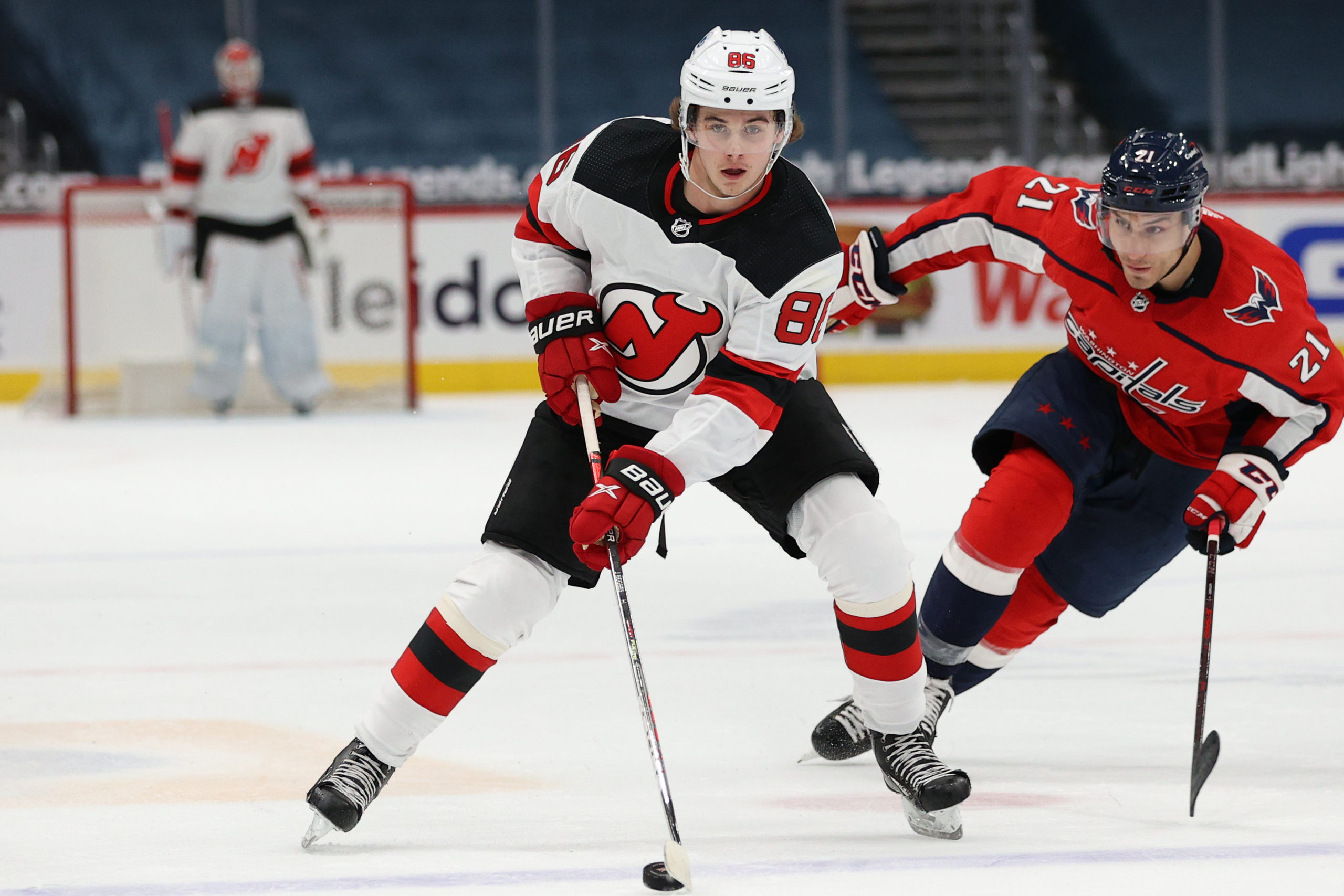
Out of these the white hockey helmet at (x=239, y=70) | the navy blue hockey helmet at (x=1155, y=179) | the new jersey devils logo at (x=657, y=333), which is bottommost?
the new jersey devils logo at (x=657, y=333)

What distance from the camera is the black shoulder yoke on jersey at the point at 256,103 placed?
771 centimetres

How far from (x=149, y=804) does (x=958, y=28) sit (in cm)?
848

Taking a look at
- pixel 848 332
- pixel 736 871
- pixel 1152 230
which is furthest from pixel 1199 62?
pixel 736 871

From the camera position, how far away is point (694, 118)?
229 cm

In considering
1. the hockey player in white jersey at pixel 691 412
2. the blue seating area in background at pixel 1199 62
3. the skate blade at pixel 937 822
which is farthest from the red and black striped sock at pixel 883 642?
the blue seating area in background at pixel 1199 62

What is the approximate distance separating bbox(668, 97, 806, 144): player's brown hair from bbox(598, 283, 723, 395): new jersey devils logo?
22 centimetres

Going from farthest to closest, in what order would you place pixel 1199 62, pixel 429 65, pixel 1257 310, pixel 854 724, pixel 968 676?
pixel 429 65 → pixel 1199 62 → pixel 968 676 → pixel 854 724 → pixel 1257 310

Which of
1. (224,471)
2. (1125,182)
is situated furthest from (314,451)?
(1125,182)

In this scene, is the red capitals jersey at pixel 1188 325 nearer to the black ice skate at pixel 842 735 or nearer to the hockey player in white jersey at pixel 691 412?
the hockey player in white jersey at pixel 691 412

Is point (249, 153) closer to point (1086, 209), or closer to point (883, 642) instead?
point (1086, 209)

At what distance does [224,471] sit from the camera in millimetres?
5914

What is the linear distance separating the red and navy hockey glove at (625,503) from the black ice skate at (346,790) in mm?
370

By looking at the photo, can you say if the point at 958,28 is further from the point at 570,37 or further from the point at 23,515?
the point at 23,515

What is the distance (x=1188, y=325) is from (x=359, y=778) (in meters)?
1.25
